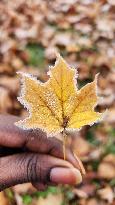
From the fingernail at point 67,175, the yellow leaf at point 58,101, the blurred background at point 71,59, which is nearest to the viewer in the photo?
the yellow leaf at point 58,101

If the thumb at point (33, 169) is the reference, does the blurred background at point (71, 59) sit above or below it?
above

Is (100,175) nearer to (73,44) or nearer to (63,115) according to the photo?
(63,115)

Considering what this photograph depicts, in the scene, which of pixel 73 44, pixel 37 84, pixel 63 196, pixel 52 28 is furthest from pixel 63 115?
pixel 52 28

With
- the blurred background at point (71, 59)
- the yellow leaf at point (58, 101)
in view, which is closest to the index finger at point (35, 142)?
the yellow leaf at point (58, 101)

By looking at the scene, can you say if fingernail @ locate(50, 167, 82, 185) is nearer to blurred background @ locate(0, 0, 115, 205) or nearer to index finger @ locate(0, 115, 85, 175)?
index finger @ locate(0, 115, 85, 175)

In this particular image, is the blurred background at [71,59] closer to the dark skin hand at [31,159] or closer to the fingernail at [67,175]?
the dark skin hand at [31,159]

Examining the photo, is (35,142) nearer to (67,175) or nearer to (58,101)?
(67,175)

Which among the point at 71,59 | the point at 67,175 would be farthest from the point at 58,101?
the point at 71,59
